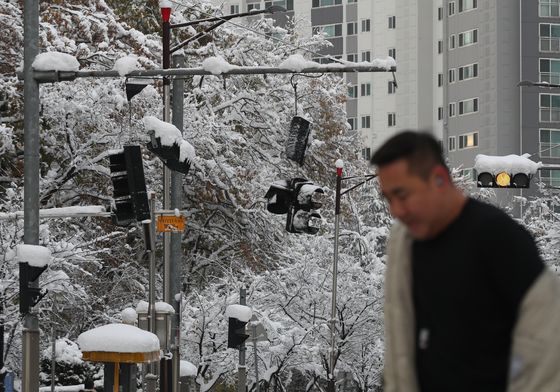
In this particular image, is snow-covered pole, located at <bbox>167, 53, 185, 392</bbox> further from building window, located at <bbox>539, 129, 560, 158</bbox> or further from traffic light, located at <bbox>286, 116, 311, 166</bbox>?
building window, located at <bbox>539, 129, 560, 158</bbox>

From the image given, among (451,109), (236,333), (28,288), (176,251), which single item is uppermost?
(451,109)

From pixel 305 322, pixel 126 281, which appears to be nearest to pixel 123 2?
pixel 126 281

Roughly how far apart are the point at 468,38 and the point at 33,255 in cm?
7635

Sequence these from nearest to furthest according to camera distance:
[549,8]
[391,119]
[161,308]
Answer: [161,308] → [549,8] → [391,119]

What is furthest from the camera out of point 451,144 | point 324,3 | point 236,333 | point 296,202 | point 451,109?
point 324,3

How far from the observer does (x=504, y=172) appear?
1092 inches

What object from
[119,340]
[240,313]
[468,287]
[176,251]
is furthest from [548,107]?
[468,287]

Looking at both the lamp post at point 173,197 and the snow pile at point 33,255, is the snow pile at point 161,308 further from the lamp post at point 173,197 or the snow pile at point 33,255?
the snow pile at point 33,255

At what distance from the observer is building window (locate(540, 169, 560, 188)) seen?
3410 inches

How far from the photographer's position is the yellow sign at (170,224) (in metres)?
21.6

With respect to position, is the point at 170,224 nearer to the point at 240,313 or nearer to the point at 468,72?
the point at 240,313

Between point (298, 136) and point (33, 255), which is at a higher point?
point (298, 136)

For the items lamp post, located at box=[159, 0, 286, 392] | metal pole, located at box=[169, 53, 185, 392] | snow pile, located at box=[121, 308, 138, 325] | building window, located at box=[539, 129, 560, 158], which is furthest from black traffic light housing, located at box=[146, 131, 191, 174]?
building window, located at box=[539, 129, 560, 158]

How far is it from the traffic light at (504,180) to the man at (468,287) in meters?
23.0
